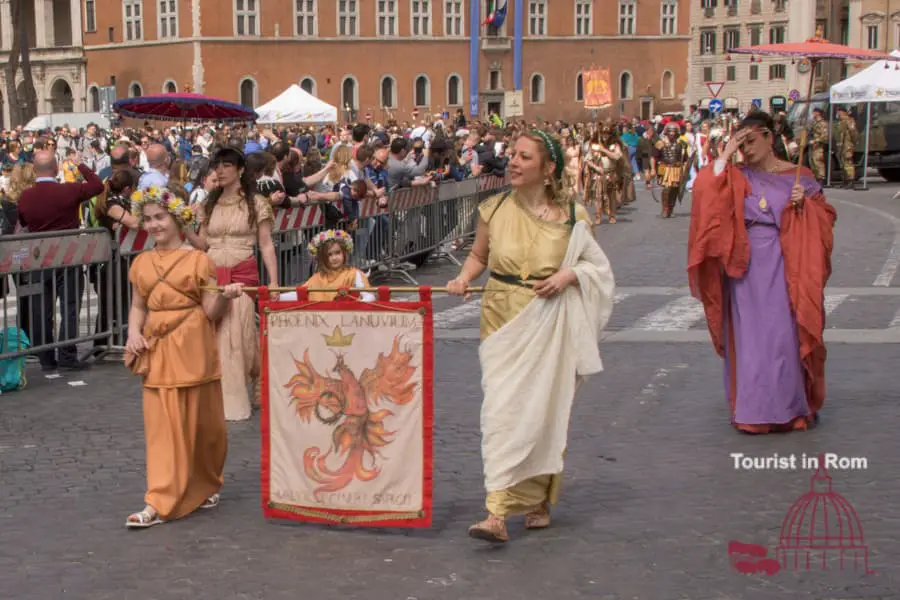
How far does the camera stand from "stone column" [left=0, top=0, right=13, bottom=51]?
90.4m

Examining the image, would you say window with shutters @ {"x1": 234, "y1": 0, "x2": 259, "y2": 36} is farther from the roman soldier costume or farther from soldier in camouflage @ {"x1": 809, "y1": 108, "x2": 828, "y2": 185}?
the roman soldier costume

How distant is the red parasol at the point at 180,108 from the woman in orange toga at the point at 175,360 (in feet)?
39.4

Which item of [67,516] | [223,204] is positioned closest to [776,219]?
[223,204]

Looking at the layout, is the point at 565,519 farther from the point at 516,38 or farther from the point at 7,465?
the point at 516,38

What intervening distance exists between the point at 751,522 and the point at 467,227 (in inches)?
571

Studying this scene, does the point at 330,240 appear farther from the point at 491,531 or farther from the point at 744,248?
the point at 491,531

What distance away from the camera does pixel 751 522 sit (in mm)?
6691

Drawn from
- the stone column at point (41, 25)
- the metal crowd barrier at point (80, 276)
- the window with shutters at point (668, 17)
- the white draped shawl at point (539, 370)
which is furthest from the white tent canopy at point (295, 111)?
the stone column at point (41, 25)

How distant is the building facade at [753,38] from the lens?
103 metres

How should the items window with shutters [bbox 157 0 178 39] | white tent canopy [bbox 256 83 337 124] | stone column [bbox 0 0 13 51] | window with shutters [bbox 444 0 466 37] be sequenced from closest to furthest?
white tent canopy [bbox 256 83 337 124], window with shutters [bbox 157 0 178 39], window with shutters [bbox 444 0 466 37], stone column [bbox 0 0 13 51]

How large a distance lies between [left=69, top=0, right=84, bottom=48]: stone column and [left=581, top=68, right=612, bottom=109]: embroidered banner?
43.0 meters

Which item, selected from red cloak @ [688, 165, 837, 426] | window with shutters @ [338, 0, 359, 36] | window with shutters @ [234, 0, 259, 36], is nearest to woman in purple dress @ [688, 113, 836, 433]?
red cloak @ [688, 165, 837, 426]

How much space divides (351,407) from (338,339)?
30 centimetres

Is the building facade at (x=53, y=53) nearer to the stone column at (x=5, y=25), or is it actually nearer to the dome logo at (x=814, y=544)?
the stone column at (x=5, y=25)
